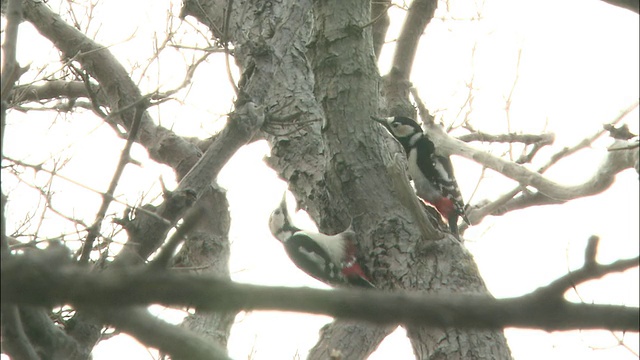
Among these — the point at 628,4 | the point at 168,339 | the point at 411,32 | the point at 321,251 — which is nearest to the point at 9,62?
the point at 168,339

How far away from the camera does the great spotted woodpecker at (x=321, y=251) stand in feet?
16.7

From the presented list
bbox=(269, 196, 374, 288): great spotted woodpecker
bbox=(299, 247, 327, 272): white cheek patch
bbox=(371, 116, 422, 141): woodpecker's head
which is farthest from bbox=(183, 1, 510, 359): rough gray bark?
bbox=(299, 247, 327, 272): white cheek patch

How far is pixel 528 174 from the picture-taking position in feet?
19.7

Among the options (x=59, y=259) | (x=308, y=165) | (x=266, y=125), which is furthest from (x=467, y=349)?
(x=59, y=259)

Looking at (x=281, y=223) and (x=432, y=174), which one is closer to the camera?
(x=432, y=174)

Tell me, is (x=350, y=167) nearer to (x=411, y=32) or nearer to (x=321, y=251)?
(x=321, y=251)

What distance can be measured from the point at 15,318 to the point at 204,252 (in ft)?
11.8

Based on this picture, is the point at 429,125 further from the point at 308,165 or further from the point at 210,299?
the point at 210,299

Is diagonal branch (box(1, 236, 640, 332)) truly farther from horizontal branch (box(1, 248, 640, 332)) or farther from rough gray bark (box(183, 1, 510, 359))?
rough gray bark (box(183, 1, 510, 359))

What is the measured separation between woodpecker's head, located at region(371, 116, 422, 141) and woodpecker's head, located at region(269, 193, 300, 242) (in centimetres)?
147

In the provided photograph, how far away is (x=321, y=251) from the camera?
6145mm

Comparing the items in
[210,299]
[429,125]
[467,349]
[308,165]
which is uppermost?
[429,125]

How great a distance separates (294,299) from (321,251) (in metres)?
4.97

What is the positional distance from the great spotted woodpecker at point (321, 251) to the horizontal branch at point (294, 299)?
146 inches
